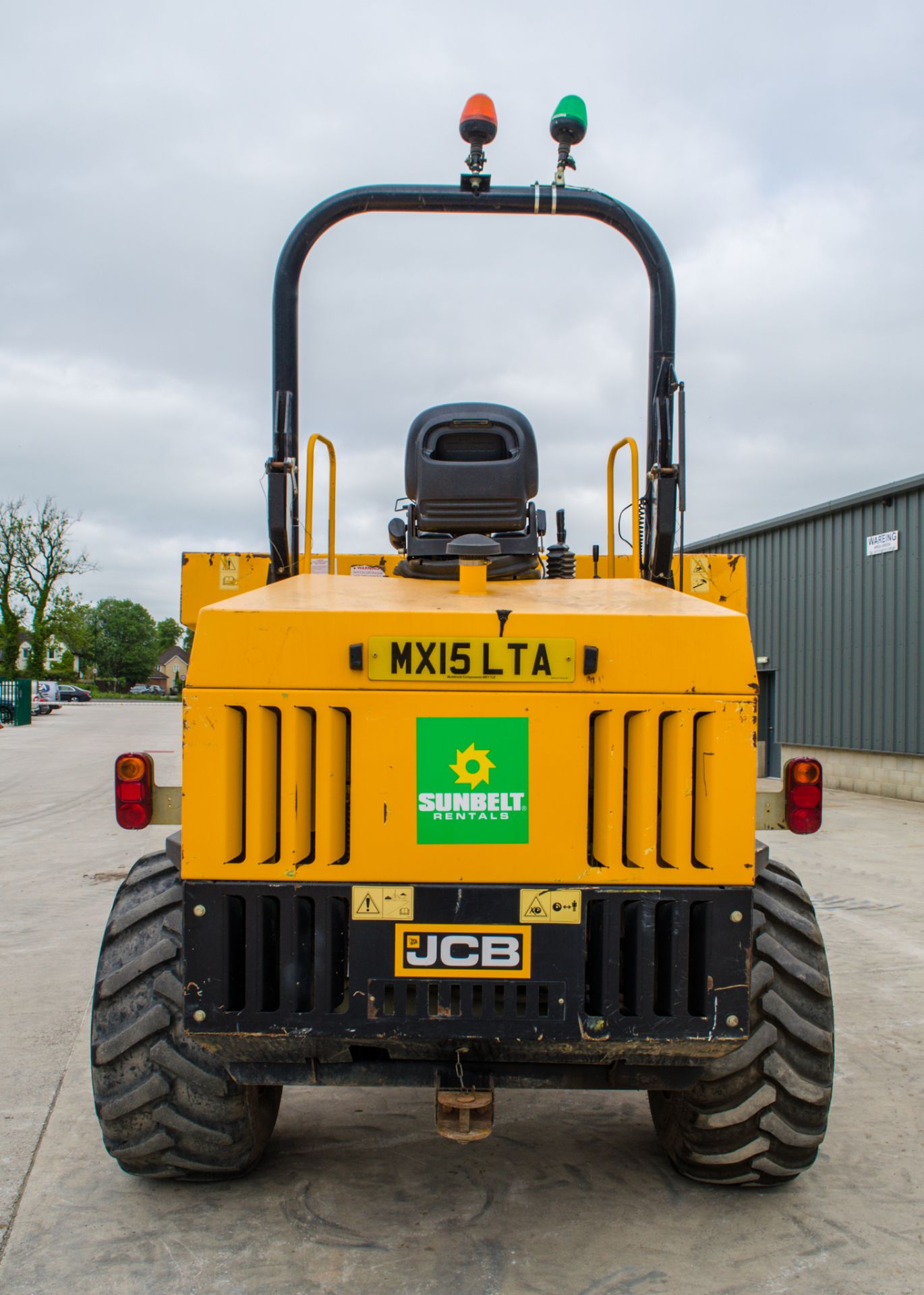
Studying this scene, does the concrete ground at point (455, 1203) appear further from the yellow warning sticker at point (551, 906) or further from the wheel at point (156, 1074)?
the yellow warning sticker at point (551, 906)

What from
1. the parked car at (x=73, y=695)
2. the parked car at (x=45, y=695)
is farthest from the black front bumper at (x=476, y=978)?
the parked car at (x=73, y=695)

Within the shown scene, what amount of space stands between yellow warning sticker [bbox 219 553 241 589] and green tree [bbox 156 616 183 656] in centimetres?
11313

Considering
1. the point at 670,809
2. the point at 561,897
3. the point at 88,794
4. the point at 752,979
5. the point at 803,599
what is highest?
the point at 803,599

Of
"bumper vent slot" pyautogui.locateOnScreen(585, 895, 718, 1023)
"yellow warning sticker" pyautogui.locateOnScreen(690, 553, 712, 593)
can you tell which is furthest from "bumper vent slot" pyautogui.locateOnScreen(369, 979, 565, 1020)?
"yellow warning sticker" pyautogui.locateOnScreen(690, 553, 712, 593)

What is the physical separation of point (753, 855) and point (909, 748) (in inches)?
503

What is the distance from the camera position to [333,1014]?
272cm

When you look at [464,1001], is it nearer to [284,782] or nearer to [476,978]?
[476,978]

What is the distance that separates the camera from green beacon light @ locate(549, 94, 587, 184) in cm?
345

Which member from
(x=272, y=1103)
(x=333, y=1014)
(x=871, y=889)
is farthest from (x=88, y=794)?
(x=333, y=1014)

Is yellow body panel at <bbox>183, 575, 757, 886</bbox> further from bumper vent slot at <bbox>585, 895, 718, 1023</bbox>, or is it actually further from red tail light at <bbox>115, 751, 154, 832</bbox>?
red tail light at <bbox>115, 751, 154, 832</bbox>

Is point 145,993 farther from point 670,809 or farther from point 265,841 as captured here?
point 670,809

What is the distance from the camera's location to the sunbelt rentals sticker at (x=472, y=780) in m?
2.68

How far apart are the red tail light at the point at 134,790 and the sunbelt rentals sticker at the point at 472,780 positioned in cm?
98

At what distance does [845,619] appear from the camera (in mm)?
16031
